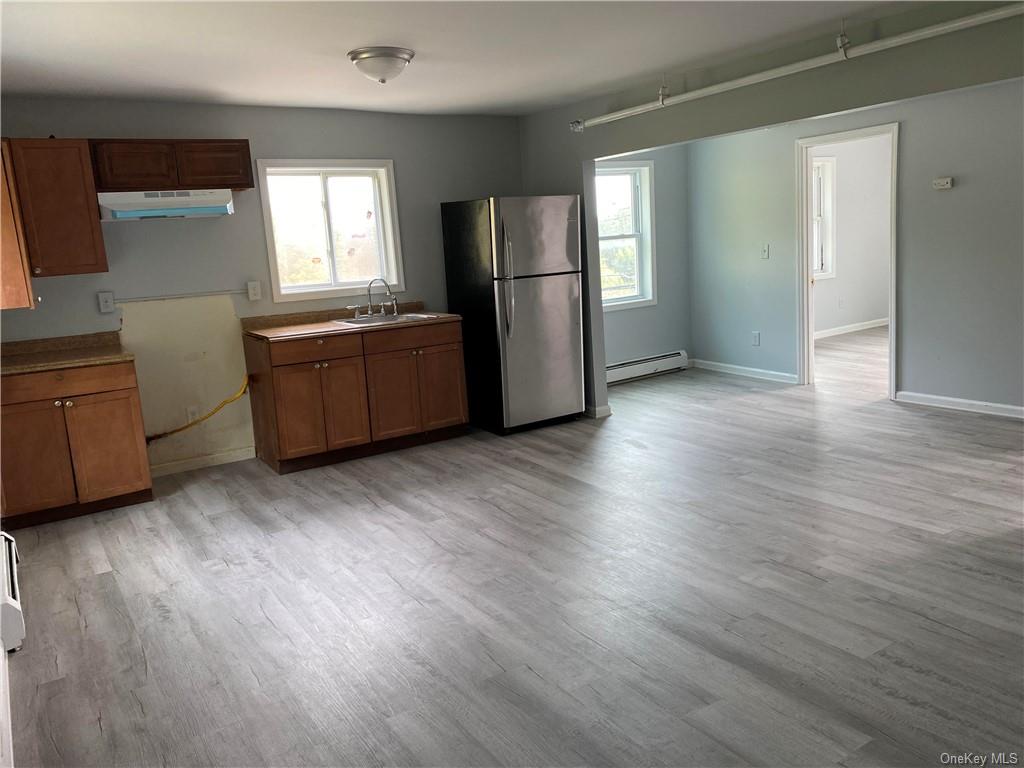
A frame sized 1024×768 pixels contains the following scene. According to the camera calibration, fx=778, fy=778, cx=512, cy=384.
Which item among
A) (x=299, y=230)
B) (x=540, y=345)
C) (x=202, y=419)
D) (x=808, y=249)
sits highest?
(x=299, y=230)

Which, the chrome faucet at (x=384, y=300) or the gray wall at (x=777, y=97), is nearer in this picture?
the gray wall at (x=777, y=97)

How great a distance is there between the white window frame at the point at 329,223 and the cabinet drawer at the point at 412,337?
0.60 meters

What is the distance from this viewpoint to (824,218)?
8.69 m

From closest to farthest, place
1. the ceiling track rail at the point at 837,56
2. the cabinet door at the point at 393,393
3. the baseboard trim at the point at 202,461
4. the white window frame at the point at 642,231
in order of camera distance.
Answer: the ceiling track rail at the point at 837,56 < the baseboard trim at the point at 202,461 < the cabinet door at the point at 393,393 < the white window frame at the point at 642,231

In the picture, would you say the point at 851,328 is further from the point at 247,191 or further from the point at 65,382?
the point at 65,382

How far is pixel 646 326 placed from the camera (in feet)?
24.0

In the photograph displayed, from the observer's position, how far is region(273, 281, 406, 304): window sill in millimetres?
5328

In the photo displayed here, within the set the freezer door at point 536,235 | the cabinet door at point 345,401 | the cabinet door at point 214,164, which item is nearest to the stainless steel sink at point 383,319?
the cabinet door at point 345,401

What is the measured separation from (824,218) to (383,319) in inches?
220

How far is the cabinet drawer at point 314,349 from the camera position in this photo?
A: 480cm

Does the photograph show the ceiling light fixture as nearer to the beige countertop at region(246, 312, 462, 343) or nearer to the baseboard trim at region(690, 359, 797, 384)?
the beige countertop at region(246, 312, 462, 343)

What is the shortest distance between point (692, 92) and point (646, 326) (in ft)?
10.0

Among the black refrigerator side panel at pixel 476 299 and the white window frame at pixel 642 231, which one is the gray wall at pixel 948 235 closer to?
the white window frame at pixel 642 231

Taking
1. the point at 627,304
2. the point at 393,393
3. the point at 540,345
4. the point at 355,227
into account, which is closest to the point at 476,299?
the point at 540,345
